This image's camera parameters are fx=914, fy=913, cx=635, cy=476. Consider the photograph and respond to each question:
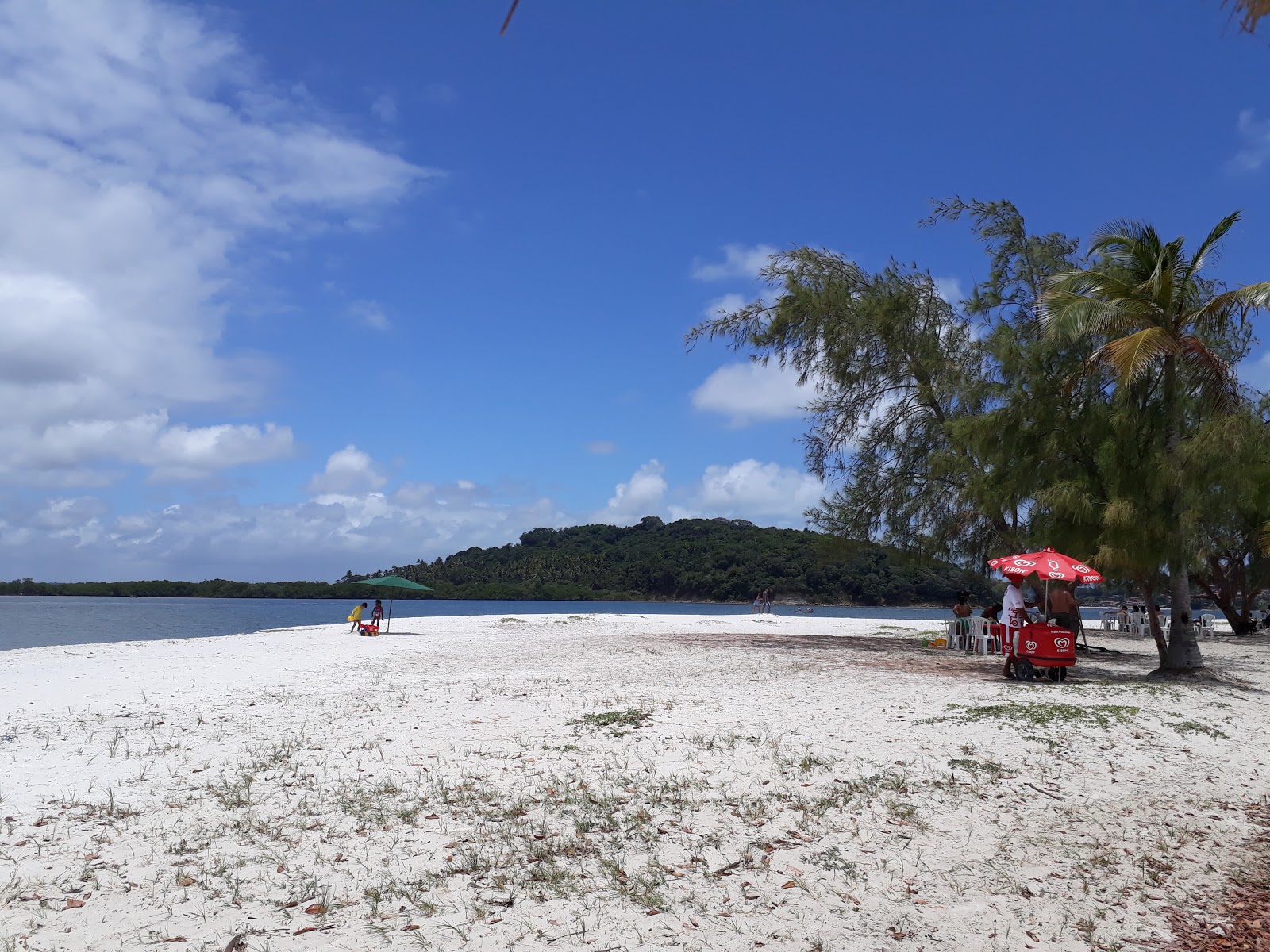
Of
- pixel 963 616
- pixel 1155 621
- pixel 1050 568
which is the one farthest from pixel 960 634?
pixel 1050 568

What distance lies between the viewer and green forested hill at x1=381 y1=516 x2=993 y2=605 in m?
84.9

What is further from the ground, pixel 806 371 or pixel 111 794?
pixel 806 371

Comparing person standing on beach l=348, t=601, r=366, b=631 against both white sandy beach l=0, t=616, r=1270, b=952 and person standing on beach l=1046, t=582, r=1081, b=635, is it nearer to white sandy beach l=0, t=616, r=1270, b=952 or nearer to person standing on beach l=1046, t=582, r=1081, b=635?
white sandy beach l=0, t=616, r=1270, b=952

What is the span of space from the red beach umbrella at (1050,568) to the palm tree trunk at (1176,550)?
1.52 metres

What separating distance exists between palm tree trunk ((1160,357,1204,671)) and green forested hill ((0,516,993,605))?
135 ft

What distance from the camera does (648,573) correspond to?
122 metres

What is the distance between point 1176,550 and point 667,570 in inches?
4039

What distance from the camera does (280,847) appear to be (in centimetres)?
581

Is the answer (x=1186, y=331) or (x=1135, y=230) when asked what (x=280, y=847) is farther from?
(x=1186, y=331)

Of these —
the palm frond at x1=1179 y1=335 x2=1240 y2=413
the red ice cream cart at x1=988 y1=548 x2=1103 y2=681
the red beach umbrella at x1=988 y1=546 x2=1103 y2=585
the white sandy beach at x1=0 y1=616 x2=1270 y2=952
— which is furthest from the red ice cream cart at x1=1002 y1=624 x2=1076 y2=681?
the palm frond at x1=1179 y1=335 x2=1240 y2=413

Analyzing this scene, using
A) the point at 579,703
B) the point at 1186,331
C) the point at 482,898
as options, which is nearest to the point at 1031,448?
the point at 1186,331

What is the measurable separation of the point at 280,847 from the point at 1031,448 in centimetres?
1518

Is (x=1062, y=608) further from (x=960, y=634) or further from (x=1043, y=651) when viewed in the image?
(x=960, y=634)

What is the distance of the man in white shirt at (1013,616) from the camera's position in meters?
14.2
